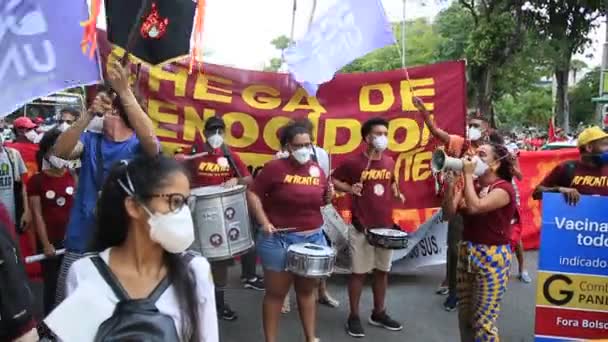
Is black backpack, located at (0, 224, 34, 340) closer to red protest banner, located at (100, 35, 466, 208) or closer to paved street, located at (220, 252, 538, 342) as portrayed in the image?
paved street, located at (220, 252, 538, 342)

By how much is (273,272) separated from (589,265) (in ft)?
7.50

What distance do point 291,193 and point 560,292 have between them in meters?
2.08

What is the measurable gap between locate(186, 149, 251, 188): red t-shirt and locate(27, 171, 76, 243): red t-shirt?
3.86 ft

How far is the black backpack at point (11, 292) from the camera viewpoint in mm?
2004

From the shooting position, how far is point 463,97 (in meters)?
6.30

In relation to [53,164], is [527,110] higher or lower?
lower

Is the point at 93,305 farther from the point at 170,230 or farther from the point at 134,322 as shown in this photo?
the point at 170,230

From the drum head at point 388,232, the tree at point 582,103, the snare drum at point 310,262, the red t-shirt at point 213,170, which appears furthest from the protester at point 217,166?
the tree at point 582,103

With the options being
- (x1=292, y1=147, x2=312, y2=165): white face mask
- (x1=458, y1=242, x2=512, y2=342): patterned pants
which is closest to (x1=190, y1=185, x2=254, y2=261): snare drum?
(x1=292, y1=147, x2=312, y2=165): white face mask

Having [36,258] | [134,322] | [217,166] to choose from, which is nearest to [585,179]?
[217,166]

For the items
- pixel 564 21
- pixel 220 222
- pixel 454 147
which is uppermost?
pixel 564 21

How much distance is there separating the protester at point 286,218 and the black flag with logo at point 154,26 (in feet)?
4.35

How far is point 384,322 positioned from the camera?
5242mm

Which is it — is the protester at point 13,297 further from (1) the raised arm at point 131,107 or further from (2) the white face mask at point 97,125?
(2) the white face mask at point 97,125
